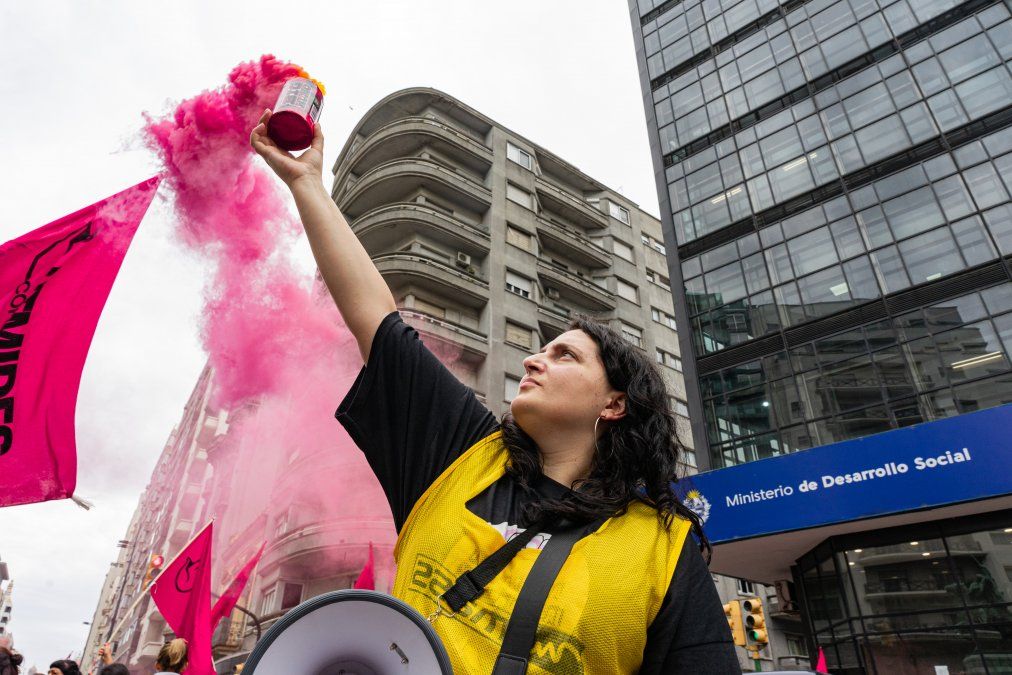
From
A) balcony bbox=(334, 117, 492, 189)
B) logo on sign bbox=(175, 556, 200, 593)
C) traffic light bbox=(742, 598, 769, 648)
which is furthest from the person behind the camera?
balcony bbox=(334, 117, 492, 189)

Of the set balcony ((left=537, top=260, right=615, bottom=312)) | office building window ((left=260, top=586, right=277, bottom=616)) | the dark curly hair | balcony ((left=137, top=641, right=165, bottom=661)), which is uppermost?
balcony ((left=537, top=260, right=615, bottom=312))

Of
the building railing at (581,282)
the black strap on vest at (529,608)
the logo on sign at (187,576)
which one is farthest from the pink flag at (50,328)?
the building railing at (581,282)

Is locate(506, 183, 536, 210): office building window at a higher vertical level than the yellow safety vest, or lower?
higher

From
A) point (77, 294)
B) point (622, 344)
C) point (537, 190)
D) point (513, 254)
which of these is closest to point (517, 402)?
point (622, 344)

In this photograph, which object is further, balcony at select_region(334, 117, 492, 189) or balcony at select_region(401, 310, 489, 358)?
balcony at select_region(334, 117, 492, 189)

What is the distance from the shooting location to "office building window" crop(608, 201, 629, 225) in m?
36.2

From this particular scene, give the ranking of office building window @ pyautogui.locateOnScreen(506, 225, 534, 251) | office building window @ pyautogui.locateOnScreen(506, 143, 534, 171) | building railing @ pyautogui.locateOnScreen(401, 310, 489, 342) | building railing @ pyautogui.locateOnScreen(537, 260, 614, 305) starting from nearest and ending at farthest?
building railing @ pyautogui.locateOnScreen(401, 310, 489, 342), office building window @ pyautogui.locateOnScreen(506, 225, 534, 251), building railing @ pyautogui.locateOnScreen(537, 260, 614, 305), office building window @ pyautogui.locateOnScreen(506, 143, 534, 171)

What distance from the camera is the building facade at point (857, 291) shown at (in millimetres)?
11680

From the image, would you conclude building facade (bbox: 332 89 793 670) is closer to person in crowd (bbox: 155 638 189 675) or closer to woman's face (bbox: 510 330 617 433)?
person in crowd (bbox: 155 638 189 675)

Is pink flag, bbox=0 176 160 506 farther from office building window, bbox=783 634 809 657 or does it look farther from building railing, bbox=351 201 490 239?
office building window, bbox=783 634 809 657

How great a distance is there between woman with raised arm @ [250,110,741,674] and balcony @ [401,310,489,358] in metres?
19.9

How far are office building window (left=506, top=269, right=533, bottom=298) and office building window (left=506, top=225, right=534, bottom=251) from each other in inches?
69.9

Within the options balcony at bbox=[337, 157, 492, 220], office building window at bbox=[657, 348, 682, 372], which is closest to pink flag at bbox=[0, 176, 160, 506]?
balcony at bbox=[337, 157, 492, 220]

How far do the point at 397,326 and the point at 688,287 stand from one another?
1936 cm
